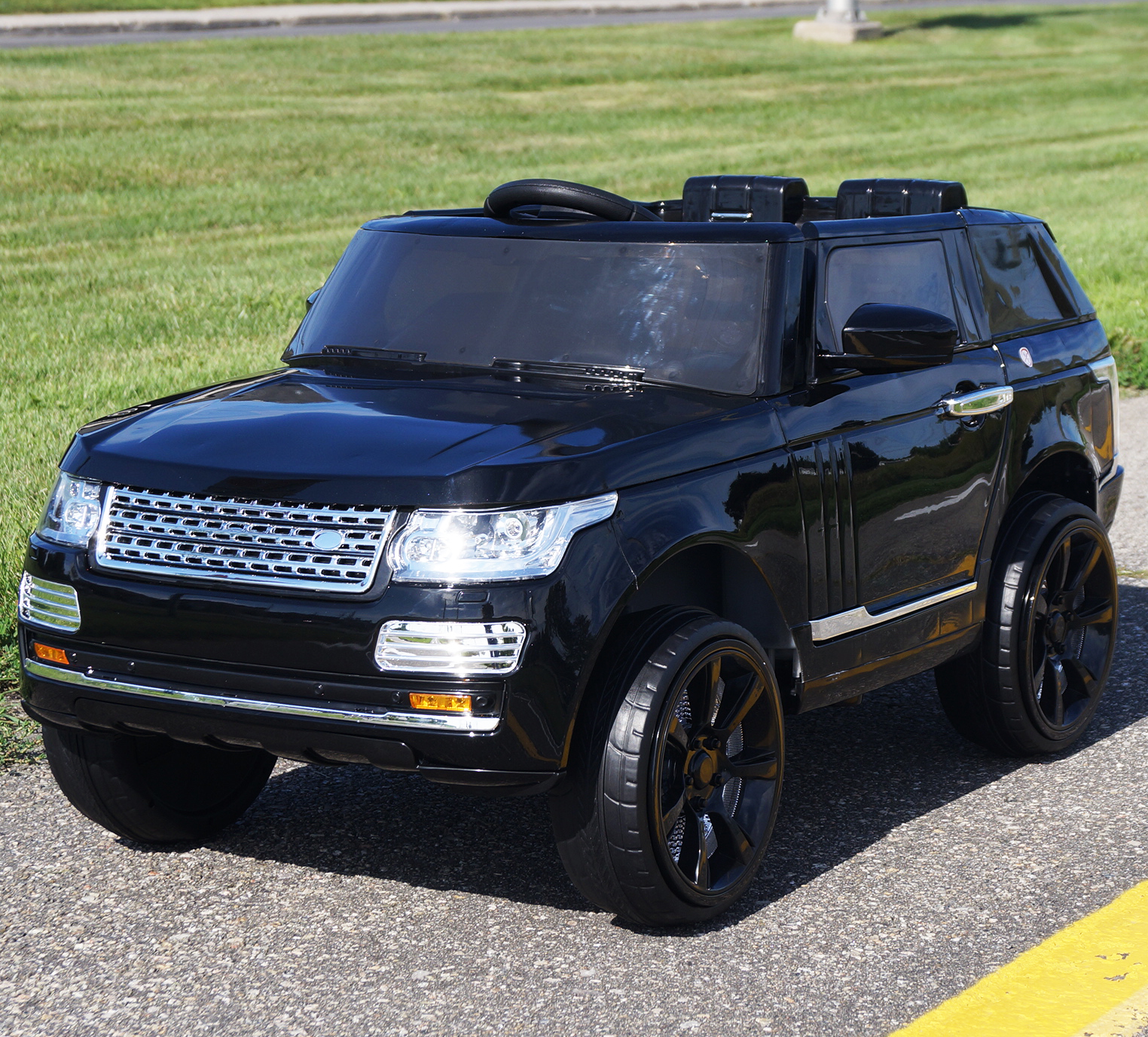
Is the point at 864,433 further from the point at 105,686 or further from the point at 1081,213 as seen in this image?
the point at 1081,213

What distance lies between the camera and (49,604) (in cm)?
412

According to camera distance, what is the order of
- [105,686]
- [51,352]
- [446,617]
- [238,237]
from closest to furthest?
[446,617]
[105,686]
[51,352]
[238,237]

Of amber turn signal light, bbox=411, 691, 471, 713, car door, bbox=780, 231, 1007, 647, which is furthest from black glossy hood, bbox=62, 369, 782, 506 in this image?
amber turn signal light, bbox=411, 691, 471, 713

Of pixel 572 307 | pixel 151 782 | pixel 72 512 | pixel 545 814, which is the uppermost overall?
pixel 572 307

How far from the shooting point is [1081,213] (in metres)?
21.8

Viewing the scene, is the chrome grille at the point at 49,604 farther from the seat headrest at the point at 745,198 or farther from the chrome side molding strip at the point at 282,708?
the seat headrest at the point at 745,198

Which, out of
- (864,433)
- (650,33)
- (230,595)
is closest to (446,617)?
(230,595)

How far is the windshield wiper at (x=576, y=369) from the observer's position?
15.1ft

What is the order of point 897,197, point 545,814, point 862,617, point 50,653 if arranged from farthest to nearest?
point 897,197 → point 545,814 → point 862,617 → point 50,653

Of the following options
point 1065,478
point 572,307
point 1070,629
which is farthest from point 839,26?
point 572,307

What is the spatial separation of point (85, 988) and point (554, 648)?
1.30 metres

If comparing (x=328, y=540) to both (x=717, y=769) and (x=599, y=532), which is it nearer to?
(x=599, y=532)

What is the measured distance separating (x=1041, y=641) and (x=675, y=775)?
192cm

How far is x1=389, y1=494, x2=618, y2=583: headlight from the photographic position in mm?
3725
